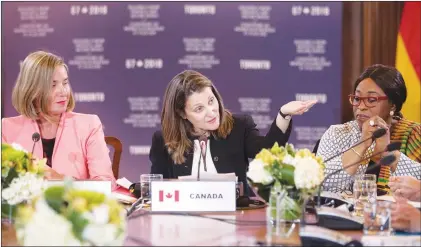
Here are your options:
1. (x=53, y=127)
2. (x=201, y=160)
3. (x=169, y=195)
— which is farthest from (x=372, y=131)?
(x=53, y=127)

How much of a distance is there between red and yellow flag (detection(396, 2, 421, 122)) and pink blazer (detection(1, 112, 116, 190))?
259 centimetres

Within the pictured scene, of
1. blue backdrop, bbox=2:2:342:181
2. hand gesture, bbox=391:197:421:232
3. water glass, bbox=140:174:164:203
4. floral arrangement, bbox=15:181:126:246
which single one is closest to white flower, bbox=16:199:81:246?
floral arrangement, bbox=15:181:126:246

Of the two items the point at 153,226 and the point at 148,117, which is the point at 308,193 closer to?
the point at 153,226

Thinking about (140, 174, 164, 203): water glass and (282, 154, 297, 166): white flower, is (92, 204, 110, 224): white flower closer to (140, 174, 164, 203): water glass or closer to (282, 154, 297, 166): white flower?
(282, 154, 297, 166): white flower

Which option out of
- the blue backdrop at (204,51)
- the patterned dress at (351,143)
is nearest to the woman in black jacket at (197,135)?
the patterned dress at (351,143)

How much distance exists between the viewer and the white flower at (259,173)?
252cm

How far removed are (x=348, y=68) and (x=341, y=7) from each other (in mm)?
463

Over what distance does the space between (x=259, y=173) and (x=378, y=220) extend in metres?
0.44

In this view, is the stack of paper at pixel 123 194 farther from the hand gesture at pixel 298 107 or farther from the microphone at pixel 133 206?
the hand gesture at pixel 298 107

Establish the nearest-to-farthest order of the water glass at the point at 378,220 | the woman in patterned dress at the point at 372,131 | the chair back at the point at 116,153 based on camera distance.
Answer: the water glass at the point at 378,220
the woman in patterned dress at the point at 372,131
the chair back at the point at 116,153

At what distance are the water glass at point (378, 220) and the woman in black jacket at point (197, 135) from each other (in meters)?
1.17

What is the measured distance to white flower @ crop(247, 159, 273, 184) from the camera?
252 centimetres

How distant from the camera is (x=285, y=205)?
2529mm

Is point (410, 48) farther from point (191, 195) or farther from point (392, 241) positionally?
point (392, 241)
